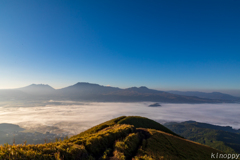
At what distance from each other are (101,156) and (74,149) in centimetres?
329

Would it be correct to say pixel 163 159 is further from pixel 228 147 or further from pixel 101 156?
pixel 228 147

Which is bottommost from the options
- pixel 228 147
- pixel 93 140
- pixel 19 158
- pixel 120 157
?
pixel 228 147


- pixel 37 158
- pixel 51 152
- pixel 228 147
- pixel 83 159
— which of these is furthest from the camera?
pixel 228 147

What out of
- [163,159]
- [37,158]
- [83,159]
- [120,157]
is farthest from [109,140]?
[37,158]

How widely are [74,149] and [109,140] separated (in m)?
5.96

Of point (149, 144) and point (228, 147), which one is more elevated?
point (149, 144)

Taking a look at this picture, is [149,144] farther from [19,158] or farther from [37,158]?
[19,158]

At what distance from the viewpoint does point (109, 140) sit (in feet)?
50.9

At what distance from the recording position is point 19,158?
798 cm

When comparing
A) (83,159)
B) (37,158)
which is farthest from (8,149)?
(83,159)

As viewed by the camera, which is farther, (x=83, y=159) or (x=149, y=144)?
(x=149, y=144)

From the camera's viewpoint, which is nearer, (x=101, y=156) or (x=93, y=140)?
(x=101, y=156)

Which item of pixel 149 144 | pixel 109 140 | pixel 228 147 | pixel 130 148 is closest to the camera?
pixel 130 148

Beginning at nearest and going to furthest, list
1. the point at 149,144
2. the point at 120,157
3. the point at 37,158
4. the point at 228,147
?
1. the point at 37,158
2. the point at 120,157
3. the point at 149,144
4. the point at 228,147
